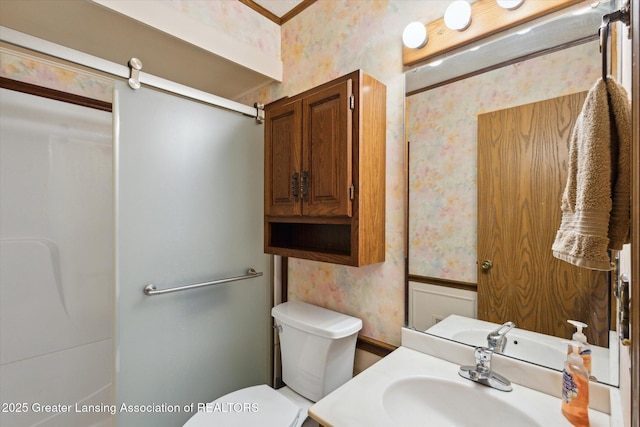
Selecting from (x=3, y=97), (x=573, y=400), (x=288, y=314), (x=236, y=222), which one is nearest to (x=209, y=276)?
(x=236, y=222)

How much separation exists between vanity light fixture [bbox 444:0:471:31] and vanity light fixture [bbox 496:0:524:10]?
0.30ft

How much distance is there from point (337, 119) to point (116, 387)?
129cm

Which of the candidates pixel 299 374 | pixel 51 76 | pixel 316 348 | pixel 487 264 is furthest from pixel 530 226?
pixel 51 76

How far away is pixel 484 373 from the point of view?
906 millimetres

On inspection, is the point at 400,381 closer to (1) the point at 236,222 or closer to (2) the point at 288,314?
(2) the point at 288,314

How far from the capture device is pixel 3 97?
1309 millimetres

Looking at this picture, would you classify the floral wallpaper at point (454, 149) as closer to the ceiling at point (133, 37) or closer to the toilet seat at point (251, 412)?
the toilet seat at point (251, 412)

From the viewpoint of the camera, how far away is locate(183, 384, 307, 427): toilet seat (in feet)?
3.58

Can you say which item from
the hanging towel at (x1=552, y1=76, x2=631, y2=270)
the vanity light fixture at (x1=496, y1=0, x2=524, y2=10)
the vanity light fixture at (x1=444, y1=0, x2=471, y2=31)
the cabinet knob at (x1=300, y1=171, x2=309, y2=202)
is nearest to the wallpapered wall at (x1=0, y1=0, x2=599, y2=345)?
the vanity light fixture at (x1=444, y1=0, x2=471, y2=31)

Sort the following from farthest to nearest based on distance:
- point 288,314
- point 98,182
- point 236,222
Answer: point 98,182
point 236,222
point 288,314

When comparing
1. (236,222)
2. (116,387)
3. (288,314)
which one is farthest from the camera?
(236,222)

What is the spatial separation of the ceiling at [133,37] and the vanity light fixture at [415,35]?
2.30ft

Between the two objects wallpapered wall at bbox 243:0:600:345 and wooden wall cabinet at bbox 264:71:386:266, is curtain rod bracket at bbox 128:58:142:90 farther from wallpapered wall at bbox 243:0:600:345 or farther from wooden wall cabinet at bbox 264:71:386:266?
wallpapered wall at bbox 243:0:600:345

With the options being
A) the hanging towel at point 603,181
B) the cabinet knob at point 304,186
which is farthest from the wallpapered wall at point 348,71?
the hanging towel at point 603,181
